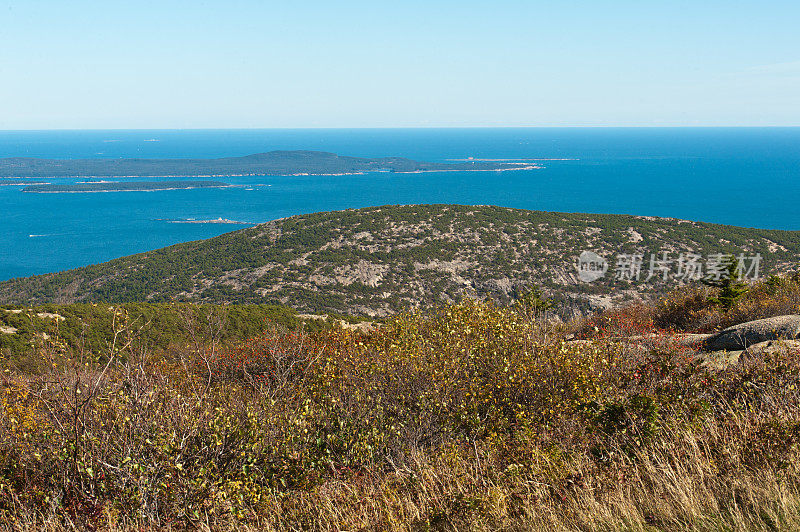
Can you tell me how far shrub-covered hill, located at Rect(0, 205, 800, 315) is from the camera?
67688mm

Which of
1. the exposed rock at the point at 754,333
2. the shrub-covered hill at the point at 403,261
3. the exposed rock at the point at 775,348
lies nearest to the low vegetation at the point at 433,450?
the exposed rock at the point at 775,348

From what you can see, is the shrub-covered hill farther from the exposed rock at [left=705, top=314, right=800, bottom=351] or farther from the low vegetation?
the low vegetation

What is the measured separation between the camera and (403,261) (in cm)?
7606

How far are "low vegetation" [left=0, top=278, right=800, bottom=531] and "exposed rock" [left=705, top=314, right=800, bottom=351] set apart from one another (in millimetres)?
4207

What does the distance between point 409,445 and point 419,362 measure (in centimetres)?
162

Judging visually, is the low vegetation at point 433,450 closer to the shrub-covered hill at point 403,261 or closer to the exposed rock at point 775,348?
the exposed rock at point 775,348

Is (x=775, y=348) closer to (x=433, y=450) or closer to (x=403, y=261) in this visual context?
(x=433, y=450)

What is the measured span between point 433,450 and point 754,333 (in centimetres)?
853

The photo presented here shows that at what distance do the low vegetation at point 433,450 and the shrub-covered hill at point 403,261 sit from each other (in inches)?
2184

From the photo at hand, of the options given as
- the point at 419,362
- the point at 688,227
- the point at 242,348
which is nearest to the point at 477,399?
the point at 419,362

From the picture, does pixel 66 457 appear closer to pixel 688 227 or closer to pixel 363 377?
pixel 363 377

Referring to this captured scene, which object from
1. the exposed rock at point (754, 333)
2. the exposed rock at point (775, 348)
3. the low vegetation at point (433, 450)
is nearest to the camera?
the low vegetation at point (433, 450)

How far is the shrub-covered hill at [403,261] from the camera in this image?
6769 centimetres

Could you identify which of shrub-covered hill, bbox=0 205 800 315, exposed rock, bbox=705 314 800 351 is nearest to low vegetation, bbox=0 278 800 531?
exposed rock, bbox=705 314 800 351
